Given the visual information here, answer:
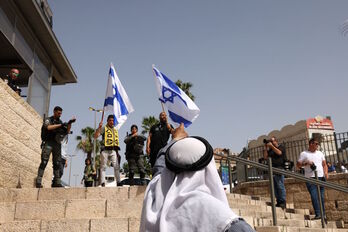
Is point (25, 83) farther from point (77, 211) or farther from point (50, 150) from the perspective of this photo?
point (77, 211)

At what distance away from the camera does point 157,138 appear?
7.63 metres

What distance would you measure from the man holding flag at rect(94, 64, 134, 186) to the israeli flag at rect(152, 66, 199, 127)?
1036 mm

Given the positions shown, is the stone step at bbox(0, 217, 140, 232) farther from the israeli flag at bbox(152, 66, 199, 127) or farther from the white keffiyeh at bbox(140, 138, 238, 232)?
the israeli flag at bbox(152, 66, 199, 127)

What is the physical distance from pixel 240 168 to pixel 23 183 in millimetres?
7431

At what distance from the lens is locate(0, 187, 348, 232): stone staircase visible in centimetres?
477

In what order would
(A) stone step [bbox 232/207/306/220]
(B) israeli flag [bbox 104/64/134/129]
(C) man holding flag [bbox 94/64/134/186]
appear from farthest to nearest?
1. (B) israeli flag [bbox 104/64/134/129]
2. (C) man holding flag [bbox 94/64/134/186]
3. (A) stone step [bbox 232/207/306/220]

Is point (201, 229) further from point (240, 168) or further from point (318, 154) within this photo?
point (240, 168)

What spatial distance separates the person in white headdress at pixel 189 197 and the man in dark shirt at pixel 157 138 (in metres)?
5.79

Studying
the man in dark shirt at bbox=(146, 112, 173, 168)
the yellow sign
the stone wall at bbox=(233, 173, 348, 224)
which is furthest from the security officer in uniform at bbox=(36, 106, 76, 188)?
the stone wall at bbox=(233, 173, 348, 224)

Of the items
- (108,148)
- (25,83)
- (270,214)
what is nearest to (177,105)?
(108,148)

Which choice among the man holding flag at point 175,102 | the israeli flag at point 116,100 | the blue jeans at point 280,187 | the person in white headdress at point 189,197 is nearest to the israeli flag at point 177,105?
the man holding flag at point 175,102

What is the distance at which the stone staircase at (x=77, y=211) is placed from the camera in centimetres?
477

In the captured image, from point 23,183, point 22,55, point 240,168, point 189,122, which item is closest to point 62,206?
point 23,183

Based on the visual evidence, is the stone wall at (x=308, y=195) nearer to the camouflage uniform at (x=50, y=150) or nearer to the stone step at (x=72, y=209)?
the stone step at (x=72, y=209)
